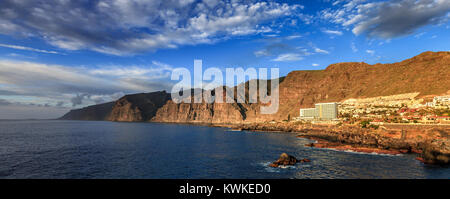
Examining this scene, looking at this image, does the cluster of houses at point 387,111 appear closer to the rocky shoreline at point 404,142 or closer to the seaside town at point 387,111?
the seaside town at point 387,111

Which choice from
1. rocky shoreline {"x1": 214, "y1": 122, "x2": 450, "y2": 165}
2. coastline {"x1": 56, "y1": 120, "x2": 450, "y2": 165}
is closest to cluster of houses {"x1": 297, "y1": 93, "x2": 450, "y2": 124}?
coastline {"x1": 56, "y1": 120, "x2": 450, "y2": 165}

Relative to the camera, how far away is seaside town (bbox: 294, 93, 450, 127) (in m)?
93.1

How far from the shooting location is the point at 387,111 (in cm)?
12900

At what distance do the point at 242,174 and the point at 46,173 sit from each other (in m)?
36.6

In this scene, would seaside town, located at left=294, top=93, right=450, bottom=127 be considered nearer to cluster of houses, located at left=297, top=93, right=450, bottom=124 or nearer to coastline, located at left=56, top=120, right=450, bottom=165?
cluster of houses, located at left=297, top=93, right=450, bottom=124

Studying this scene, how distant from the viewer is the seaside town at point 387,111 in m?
93.1

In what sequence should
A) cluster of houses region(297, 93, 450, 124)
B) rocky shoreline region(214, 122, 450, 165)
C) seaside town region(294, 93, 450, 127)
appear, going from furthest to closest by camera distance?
seaside town region(294, 93, 450, 127) < cluster of houses region(297, 93, 450, 124) < rocky shoreline region(214, 122, 450, 165)

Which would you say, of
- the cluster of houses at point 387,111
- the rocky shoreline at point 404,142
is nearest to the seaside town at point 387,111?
the cluster of houses at point 387,111

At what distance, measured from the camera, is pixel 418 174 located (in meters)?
40.4

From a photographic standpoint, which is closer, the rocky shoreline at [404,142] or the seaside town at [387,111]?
the rocky shoreline at [404,142]

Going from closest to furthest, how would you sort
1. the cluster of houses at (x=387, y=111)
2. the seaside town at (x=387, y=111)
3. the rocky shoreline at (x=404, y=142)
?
the rocky shoreline at (x=404, y=142), the cluster of houses at (x=387, y=111), the seaside town at (x=387, y=111)

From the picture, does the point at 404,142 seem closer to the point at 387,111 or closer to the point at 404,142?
the point at 404,142
